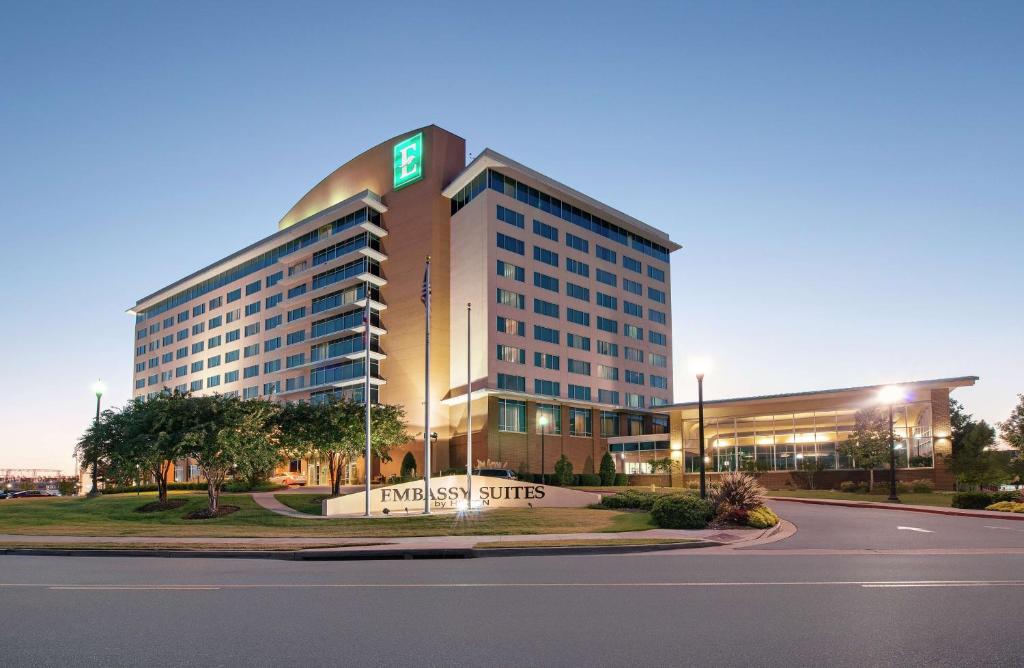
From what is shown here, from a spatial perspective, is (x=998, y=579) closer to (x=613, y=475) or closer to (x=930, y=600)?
(x=930, y=600)

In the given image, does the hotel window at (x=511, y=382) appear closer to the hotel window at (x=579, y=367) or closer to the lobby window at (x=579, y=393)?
the lobby window at (x=579, y=393)

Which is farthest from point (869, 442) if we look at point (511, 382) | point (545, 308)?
point (545, 308)

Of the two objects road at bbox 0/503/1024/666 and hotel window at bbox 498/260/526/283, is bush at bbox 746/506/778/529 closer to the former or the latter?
road at bbox 0/503/1024/666

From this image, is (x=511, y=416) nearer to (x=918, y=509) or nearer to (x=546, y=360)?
(x=546, y=360)

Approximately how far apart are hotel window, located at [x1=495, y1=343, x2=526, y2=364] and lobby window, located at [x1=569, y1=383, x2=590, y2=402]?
7.56 m

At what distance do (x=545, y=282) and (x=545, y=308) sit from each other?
2.51 metres

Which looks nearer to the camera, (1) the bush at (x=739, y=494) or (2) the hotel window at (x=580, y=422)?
(1) the bush at (x=739, y=494)

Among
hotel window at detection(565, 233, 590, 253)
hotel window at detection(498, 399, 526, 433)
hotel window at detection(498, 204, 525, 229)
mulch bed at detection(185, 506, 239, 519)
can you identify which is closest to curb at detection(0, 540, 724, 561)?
mulch bed at detection(185, 506, 239, 519)

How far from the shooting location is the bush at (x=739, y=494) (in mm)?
26719

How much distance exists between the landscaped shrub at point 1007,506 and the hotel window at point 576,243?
169 feet

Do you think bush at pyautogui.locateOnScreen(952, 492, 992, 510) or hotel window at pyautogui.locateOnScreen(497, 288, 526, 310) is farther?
hotel window at pyautogui.locateOnScreen(497, 288, 526, 310)

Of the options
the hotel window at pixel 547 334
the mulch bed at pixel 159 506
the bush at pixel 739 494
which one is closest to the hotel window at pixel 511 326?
the hotel window at pixel 547 334

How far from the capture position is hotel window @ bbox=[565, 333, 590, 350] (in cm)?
7941

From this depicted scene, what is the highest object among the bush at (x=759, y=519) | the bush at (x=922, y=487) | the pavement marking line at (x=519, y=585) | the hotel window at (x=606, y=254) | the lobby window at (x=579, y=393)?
the hotel window at (x=606, y=254)
